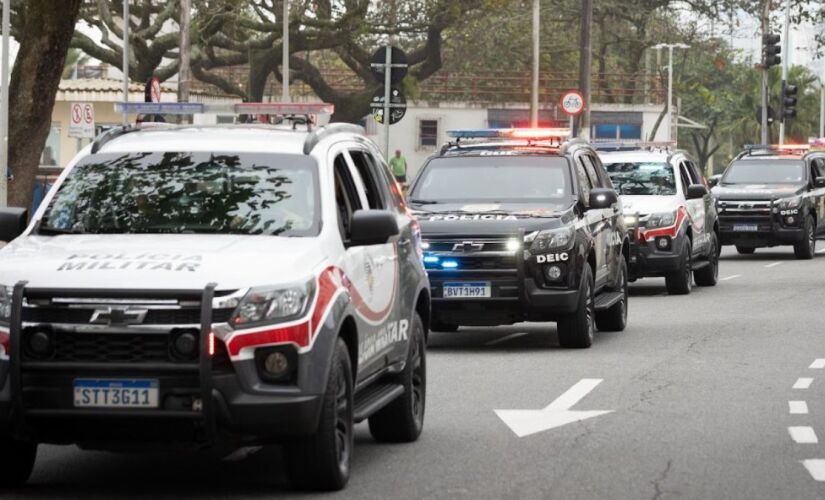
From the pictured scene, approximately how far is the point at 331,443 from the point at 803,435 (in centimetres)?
358

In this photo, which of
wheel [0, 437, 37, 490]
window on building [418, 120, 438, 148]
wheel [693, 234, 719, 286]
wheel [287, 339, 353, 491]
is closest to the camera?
wheel [287, 339, 353, 491]

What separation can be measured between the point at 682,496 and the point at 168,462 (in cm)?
273

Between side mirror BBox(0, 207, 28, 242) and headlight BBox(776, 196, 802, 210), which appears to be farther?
A: headlight BBox(776, 196, 802, 210)

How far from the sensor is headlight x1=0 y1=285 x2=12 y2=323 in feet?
27.5

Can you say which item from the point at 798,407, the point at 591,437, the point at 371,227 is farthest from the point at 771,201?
the point at 371,227

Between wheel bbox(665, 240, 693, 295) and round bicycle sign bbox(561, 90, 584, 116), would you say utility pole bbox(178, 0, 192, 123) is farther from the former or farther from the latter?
wheel bbox(665, 240, 693, 295)

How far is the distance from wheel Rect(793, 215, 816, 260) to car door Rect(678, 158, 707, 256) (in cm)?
783

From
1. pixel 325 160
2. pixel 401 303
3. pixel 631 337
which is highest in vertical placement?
pixel 325 160

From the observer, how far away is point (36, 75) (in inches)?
904

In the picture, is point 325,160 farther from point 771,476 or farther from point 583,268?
point 583,268

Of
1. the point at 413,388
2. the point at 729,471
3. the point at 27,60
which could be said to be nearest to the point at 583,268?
the point at 413,388

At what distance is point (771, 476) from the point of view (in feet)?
31.7

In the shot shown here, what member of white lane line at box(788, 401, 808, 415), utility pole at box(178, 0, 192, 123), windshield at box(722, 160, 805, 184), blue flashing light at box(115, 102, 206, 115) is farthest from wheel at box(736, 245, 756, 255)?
blue flashing light at box(115, 102, 206, 115)

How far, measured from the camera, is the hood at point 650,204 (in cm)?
2444
